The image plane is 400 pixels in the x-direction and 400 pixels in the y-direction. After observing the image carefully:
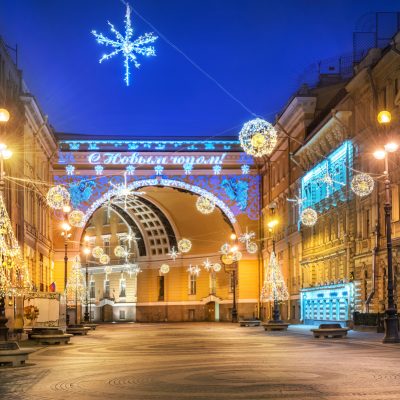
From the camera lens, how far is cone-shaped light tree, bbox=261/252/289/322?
49469 millimetres

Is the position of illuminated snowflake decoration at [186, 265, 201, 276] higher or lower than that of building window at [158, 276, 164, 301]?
higher

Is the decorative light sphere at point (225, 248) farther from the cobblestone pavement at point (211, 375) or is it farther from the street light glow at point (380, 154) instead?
the cobblestone pavement at point (211, 375)

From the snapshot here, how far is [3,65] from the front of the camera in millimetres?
42781

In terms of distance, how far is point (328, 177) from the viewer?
144ft

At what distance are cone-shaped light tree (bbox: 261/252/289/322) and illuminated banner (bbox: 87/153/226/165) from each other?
403 inches

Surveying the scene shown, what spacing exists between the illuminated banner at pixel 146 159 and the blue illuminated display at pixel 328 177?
11.9m

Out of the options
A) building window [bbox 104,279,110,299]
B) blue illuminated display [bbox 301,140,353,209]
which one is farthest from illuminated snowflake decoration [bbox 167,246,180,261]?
blue illuminated display [bbox 301,140,353,209]

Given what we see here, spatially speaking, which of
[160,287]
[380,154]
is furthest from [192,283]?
[380,154]

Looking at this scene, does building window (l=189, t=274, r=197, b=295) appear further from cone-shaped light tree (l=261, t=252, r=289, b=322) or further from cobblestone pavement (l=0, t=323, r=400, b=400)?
cobblestone pavement (l=0, t=323, r=400, b=400)

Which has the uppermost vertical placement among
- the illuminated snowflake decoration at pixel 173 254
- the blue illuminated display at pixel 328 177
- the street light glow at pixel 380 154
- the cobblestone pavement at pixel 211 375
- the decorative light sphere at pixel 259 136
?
the blue illuminated display at pixel 328 177

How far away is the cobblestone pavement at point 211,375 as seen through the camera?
13.5 metres

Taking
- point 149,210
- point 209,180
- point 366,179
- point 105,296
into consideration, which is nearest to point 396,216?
point 366,179

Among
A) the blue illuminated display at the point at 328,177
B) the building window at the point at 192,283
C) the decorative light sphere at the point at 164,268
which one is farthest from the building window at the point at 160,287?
the blue illuminated display at the point at 328,177

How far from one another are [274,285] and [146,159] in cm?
1949
